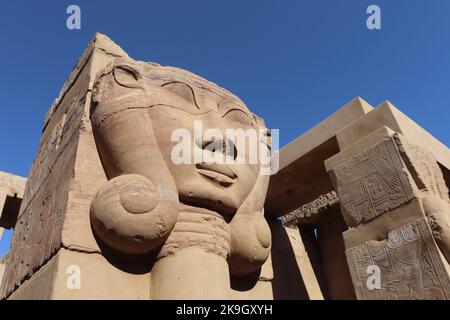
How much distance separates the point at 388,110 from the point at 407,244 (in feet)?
4.96

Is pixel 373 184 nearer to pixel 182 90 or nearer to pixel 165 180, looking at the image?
pixel 182 90

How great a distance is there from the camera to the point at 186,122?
9.09 feet

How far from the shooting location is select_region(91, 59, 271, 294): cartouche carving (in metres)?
2.30

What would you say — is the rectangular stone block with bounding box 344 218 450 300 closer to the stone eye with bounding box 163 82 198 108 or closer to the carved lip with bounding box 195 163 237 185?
the carved lip with bounding box 195 163 237 185

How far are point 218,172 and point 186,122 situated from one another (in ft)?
1.39

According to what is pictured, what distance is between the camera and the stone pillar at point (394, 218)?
3.14 m

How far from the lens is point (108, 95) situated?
110 inches

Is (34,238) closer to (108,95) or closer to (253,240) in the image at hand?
(108,95)

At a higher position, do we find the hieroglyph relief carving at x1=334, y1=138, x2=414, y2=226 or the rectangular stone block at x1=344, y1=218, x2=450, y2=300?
the hieroglyph relief carving at x1=334, y1=138, x2=414, y2=226

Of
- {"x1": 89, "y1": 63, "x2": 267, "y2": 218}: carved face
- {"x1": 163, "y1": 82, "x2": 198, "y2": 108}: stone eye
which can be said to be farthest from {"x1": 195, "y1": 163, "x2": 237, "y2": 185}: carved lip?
{"x1": 163, "y1": 82, "x2": 198, "y2": 108}: stone eye

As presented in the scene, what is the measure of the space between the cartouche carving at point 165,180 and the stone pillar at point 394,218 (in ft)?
4.00

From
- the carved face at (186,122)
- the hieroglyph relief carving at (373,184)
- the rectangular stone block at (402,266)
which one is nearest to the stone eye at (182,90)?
the carved face at (186,122)

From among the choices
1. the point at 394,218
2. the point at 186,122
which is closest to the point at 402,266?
the point at 394,218
